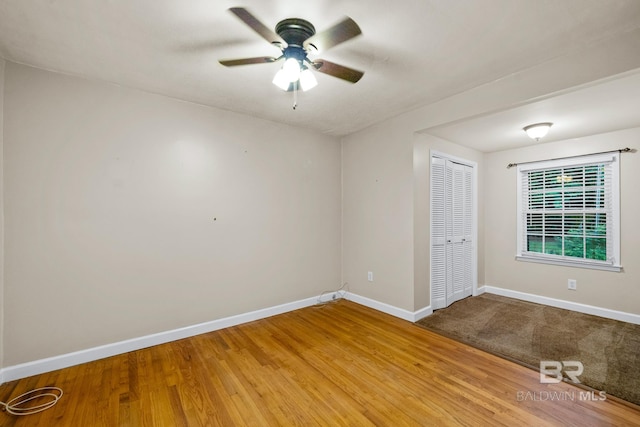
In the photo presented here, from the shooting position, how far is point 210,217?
3129 millimetres

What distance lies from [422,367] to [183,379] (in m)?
1.96

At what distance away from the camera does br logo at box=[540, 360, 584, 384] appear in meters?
2.20

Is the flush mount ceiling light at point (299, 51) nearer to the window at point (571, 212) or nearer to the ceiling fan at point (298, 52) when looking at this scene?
the ceiling fan at point (298, 52)

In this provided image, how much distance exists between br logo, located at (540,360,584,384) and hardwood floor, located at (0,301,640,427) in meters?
0.07

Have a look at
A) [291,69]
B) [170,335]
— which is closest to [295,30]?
[291,69]

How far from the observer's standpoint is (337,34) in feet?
5.09

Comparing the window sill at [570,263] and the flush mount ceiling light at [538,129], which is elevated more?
the flush mount ceiling light at [538,129]

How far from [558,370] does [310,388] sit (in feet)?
6.77

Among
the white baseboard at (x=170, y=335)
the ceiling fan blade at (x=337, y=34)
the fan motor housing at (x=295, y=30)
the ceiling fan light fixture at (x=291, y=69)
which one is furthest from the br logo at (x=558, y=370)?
the fan motor housing at (x=295, y=30)

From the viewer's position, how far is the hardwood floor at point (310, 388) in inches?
70.4

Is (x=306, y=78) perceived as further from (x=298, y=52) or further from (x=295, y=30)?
(x=295, y=30)

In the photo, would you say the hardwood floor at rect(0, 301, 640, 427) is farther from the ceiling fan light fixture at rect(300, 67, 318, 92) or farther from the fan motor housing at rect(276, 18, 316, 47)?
the fan motor housing at rect(276, 18, 316, 47)

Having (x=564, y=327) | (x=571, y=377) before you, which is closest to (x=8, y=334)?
(x=571, y=377)

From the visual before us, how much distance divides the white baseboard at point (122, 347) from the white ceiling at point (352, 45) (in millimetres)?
2413
